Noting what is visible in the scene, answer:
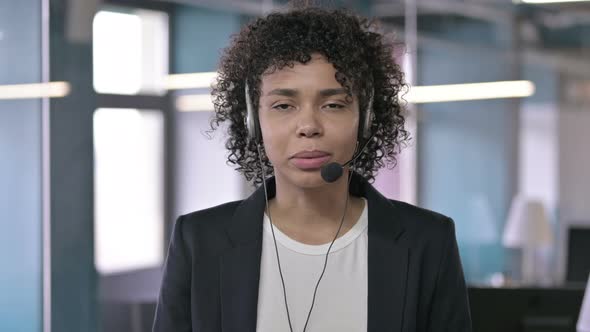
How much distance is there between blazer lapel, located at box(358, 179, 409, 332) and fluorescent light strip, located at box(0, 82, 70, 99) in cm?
202

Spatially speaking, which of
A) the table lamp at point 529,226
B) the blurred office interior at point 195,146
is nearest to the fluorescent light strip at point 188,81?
the blurred office interior at point 195,146

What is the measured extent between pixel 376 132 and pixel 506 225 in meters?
5.84

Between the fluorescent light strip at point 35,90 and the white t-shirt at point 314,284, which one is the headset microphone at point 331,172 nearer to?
the white t-shirt at point 314,284

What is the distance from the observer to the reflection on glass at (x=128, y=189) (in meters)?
3.98

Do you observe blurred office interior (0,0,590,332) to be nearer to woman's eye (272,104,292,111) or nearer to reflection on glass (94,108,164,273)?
reflection on glass (94,108,164,273)

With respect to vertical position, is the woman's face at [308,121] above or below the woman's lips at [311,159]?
above

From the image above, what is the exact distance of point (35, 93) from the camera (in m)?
3.39

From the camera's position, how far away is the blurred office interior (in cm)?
341

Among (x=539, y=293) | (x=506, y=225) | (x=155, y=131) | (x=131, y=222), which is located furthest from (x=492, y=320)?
(x=506, y=225)

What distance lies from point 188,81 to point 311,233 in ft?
11.6

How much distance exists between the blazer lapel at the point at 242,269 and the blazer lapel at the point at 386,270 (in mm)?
194

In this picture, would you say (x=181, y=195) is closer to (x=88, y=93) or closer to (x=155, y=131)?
(x=155, y=131)

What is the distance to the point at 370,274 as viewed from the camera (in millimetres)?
1544

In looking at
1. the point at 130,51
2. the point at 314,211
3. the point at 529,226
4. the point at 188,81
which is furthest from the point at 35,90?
the point at 529,226
